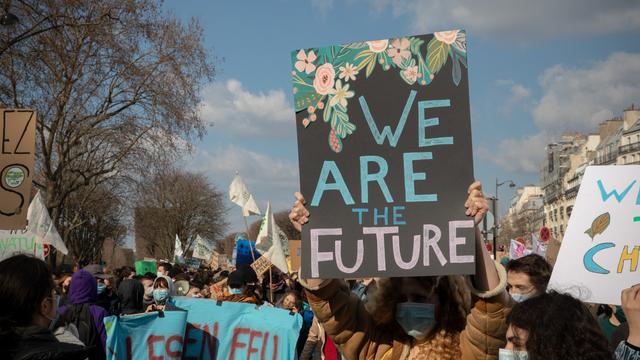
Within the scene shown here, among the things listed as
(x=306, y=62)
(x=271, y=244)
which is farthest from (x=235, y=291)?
(x=271, y=244)

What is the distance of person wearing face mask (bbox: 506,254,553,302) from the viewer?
4.64m

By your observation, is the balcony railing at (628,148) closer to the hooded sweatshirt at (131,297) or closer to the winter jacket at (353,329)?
the hooded sweatshirt at (131,297)

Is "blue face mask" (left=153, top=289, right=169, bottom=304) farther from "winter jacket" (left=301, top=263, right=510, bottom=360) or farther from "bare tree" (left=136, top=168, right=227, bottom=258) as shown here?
"bare tree" (left=136, top=168, right=227, bottom=258)

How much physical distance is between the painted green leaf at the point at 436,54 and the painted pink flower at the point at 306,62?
57 centimetres

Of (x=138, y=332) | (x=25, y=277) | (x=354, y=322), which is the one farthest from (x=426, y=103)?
(x=138, y=332)

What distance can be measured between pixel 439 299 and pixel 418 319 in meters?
0.17

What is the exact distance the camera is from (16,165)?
23.5 ft

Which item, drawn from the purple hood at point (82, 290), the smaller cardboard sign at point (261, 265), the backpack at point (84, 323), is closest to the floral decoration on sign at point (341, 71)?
the backpack at point (84, 323)

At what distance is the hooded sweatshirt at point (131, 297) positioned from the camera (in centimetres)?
838

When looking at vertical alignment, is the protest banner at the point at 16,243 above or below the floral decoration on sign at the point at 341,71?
below

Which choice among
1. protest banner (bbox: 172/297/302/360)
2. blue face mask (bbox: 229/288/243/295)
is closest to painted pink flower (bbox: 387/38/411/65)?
protest banner (bbox: 172/297/302/360)

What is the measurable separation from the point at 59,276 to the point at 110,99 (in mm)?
12199

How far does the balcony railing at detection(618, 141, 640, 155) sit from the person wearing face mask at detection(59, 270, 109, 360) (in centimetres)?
8997

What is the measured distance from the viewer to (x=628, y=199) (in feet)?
14.1
